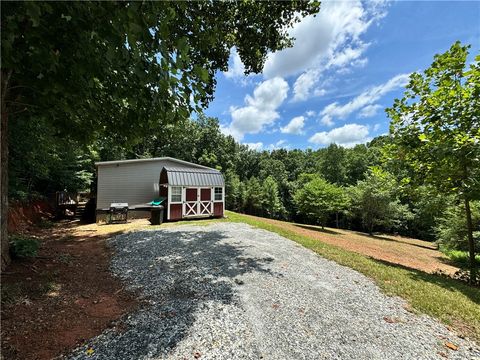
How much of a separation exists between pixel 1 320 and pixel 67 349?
1.27 meters

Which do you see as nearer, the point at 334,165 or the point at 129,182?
the point at 129,182

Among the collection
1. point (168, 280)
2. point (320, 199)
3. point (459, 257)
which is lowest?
point (459, 257)

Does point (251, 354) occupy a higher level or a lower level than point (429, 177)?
lower

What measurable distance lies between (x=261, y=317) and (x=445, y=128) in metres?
7.49

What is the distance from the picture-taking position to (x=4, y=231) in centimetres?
477

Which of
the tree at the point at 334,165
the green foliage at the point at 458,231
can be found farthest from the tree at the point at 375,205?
the tree at the point at 334,165

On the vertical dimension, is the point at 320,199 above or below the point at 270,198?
above

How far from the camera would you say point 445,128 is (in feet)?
22.0

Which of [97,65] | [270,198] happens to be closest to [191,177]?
[97,65]

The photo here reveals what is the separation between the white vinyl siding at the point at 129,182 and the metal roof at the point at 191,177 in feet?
7.82

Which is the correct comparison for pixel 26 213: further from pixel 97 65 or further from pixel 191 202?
pixel 97 65

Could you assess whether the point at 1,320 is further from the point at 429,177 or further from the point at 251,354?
the point at 429,177

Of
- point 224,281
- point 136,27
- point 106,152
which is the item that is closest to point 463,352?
point 224,281

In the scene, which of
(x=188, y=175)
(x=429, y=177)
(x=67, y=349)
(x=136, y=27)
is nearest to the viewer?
(x=136, y=27)
